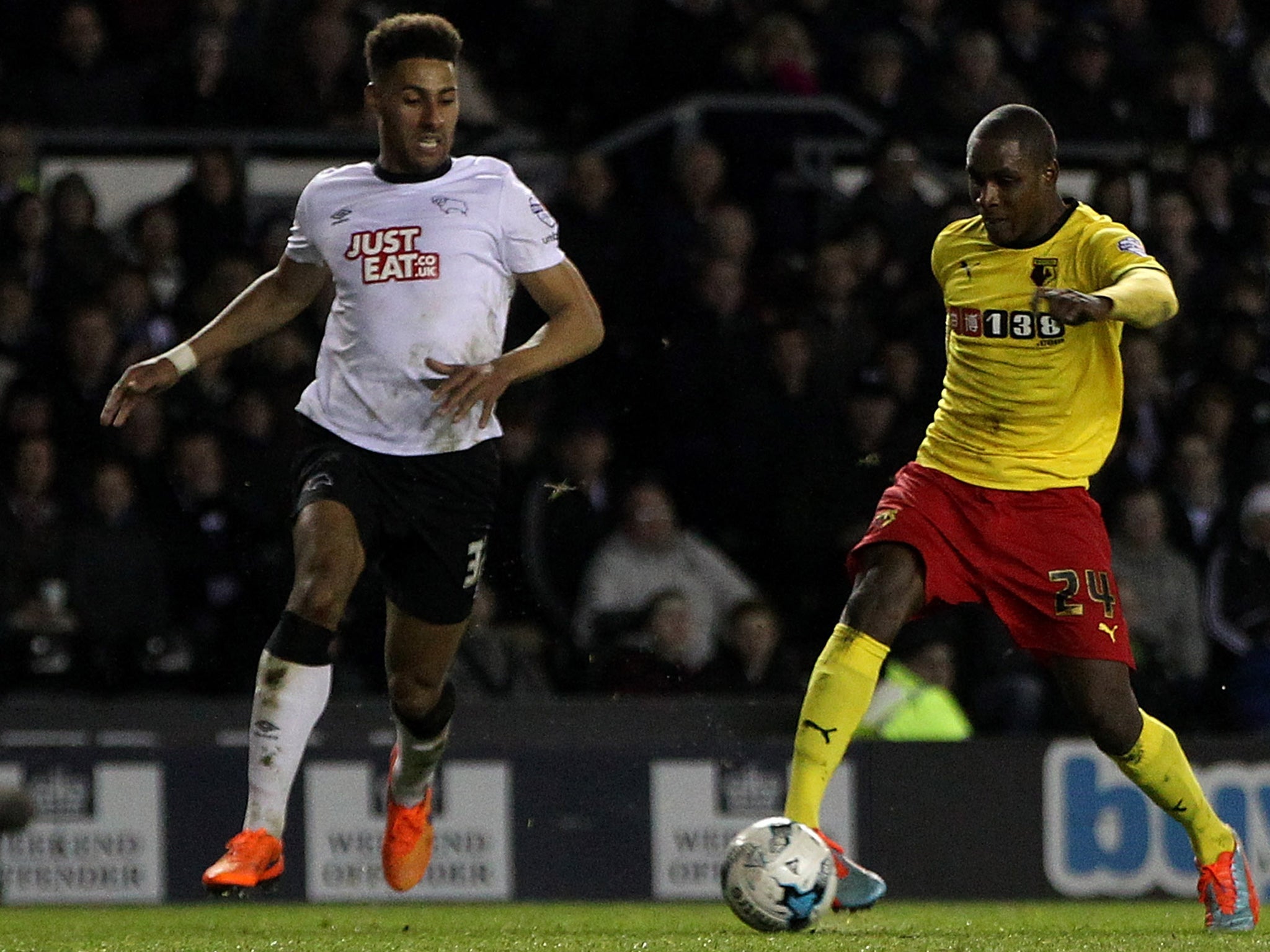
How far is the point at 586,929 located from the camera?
6.98 m

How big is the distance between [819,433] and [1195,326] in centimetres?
234

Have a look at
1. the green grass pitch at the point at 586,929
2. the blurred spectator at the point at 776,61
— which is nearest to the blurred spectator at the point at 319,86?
the blurred spectator at the point at 776,61

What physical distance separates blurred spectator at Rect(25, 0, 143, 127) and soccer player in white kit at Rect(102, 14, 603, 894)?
5300mm

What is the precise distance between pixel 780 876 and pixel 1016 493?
48.8 inches

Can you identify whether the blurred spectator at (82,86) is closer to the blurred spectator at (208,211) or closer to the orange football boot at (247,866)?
the blurred spectator at (208,211)

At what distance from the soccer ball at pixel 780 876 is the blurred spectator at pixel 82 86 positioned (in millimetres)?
6830

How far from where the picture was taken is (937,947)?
5793 millimetres

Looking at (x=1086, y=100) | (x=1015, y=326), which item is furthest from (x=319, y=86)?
(x=1015, y=326)

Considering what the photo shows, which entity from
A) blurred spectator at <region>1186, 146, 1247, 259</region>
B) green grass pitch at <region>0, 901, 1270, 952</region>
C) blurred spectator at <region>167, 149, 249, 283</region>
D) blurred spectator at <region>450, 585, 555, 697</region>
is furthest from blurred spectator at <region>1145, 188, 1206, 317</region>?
blurred spectator at <region>167, 149, 249, 283</region>

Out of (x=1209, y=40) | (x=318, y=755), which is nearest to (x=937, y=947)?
(x=318, y=755)

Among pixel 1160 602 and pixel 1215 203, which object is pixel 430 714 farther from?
pixel 1215 203

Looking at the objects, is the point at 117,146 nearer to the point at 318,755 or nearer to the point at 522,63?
the point at 522,63

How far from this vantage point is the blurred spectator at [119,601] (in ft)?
30.1

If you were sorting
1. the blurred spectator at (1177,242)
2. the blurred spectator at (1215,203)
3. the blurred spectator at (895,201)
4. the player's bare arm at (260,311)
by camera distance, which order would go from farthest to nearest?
the blurred spectator at (1215,203), the blurred spectator at (1177,242), the blurred spectator at (895,201), the player's bare arm at (260,311)
